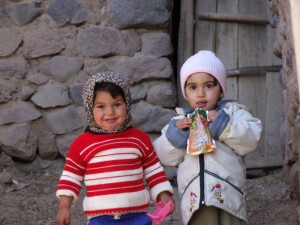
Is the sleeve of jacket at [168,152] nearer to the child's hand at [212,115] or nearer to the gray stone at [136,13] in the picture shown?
the child's hand at [212,115]

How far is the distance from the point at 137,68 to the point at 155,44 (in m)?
0.22

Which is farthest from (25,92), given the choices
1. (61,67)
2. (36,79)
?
(61,67)

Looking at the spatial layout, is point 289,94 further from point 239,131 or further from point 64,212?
point 64,212

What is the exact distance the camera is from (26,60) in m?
4.34

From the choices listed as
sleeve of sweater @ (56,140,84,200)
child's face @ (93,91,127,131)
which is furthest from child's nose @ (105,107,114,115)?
sleeve of sweater @ (56,140,84,200)

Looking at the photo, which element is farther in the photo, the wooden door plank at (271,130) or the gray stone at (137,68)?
the wooden door plank at (271,130)

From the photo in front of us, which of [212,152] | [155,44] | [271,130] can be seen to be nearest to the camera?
[212,152]

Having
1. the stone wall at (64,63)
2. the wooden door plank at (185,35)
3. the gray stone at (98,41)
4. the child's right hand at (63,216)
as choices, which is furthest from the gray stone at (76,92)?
the child's right hand at (63,216)

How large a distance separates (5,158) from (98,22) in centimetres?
112

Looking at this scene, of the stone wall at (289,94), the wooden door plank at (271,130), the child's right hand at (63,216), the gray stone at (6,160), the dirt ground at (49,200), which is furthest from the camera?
the wooden door plank at (271,130)

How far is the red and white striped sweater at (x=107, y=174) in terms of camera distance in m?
2.66

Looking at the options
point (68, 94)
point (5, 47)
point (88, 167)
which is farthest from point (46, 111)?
point (88, 167)

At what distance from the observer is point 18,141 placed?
14.0 feet

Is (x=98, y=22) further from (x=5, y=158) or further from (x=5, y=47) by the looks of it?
(x=5, y=158)
